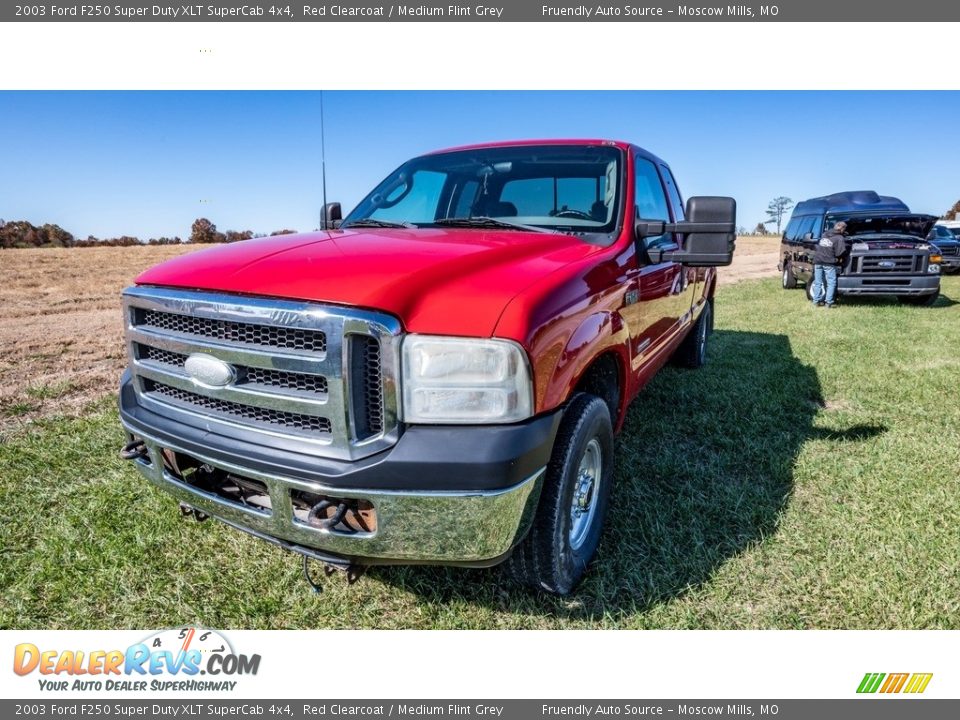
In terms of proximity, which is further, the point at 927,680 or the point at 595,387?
the point at 595,387

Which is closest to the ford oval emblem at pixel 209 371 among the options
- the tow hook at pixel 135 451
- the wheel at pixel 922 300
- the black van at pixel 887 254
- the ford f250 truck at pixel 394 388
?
the ford f250 truck at pixel 394 388

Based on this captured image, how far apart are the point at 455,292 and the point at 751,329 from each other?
7.68m

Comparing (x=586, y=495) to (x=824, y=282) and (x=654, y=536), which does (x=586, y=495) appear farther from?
(x=824, y=282)

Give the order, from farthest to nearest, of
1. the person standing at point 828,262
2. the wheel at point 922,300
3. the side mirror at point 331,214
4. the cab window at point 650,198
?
the wheel at point 922,300 → the person standing at point 828,262 → the side mirror at point 331,214 → the cab window at point 650,198

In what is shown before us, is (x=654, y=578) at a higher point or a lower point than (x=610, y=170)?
lower

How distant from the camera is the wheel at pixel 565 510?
197 cm

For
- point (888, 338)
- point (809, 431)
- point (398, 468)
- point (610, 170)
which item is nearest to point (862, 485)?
point (809, 431)

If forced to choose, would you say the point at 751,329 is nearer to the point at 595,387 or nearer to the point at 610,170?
the point at 610,170

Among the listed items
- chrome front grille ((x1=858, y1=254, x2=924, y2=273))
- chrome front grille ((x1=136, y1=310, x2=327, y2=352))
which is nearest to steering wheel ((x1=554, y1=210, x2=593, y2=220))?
chrome front grille ((x1=136, y1=310, x2=327, y2=352))

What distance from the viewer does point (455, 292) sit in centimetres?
180

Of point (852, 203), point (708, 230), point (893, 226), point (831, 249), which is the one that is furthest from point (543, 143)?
point (852, 203)

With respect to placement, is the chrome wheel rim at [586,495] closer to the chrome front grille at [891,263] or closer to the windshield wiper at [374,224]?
the windshield wiper at [374,224]

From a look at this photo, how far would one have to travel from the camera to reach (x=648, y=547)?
2.58m

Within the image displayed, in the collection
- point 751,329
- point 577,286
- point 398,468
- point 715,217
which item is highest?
point 715,217
